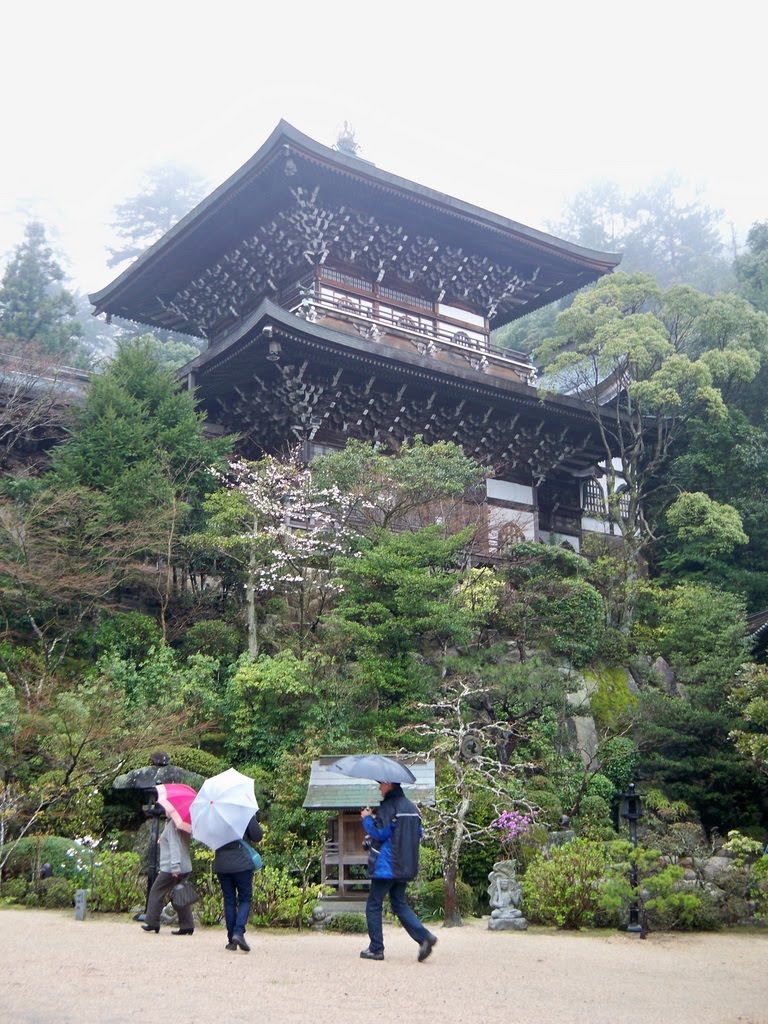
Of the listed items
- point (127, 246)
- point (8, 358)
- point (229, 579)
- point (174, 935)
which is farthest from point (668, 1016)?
point (127, 246)

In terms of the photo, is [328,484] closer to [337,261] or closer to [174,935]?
[337,261]

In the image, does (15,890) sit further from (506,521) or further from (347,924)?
(506,521)

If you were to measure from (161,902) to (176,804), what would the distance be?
855 millimetres

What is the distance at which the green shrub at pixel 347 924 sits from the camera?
10.0 m

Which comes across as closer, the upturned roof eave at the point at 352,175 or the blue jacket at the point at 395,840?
the blue jacket at the point at 395,840

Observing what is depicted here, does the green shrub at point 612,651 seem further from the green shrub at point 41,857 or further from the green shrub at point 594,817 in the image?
the green shrub at point 41,857

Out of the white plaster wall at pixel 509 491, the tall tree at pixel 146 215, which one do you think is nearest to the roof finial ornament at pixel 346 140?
the white plaster wall at pixel 509 491

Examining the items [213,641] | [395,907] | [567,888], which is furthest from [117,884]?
[213,641]

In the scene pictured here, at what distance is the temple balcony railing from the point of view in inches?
827

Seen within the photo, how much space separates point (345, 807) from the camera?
10.9m

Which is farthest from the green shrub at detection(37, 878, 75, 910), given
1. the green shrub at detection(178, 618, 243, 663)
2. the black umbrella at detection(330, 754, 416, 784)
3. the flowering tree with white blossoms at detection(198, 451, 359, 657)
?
the green shrub at detection(178, 618, 243, 663)

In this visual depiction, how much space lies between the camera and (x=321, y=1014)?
5.41m

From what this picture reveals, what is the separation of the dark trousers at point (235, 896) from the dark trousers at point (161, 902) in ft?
3.17

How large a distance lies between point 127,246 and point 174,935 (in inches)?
2265
